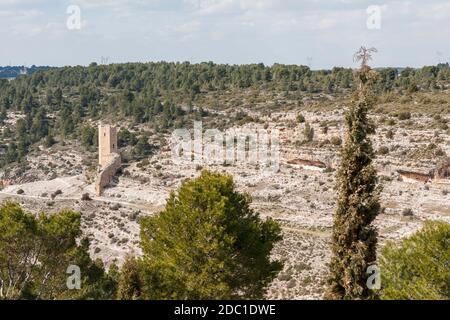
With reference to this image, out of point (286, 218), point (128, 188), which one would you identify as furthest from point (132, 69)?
point (286, 218)

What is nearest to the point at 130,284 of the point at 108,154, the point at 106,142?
the point at 108,154

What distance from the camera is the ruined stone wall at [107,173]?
48.3 m

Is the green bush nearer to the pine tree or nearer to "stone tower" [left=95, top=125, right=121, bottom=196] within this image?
the pine tree

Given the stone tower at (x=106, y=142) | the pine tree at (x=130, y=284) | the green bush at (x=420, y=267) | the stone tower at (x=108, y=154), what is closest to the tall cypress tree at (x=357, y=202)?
the green bush at (x=420, y=267)

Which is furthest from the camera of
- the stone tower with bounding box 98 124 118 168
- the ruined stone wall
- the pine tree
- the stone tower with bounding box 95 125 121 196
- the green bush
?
the stone tower with bounding box 98 124 118 168

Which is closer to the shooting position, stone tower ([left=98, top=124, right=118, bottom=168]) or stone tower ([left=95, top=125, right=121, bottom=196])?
stone tower ([left=95, top=125, right=121, bottom=196])

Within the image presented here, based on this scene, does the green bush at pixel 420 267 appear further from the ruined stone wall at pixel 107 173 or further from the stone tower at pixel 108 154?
the stone tower at pixel 108 154

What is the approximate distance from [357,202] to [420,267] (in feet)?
9.47

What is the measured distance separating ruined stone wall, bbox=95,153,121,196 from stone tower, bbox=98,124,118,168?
74 centimetres

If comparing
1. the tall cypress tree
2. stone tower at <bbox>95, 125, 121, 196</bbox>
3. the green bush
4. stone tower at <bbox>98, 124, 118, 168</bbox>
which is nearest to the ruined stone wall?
stone tower at <bbox>95, 125, 121, 196</bbox>

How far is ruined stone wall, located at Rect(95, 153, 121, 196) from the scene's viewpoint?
48.3 meters

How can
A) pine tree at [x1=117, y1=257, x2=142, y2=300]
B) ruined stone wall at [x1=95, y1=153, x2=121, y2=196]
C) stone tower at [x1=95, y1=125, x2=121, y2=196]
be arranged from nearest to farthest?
1. pine tree at [x1=117, y1=257, x2=142, y2=300]
2. ruined stone wall at [x1=95, y1=153, x2=121, y2=196]
3. stone tower at [x1=95, y1=125, x2=121, y2=196]

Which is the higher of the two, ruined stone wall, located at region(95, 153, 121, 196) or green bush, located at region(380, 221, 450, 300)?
green bush, located at region(380, 221, 450, 300)

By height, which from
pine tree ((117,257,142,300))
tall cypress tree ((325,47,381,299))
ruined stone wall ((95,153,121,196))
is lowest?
ruined stone wall ((95,153,121,196))
